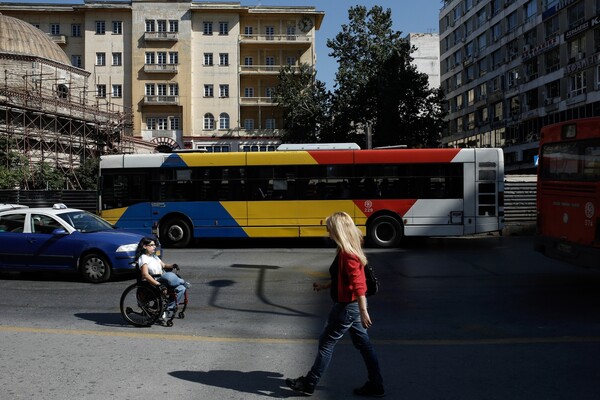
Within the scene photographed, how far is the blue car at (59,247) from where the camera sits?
36.4 ft

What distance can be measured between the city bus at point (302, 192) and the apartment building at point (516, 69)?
26461mm

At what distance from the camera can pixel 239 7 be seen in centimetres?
6331

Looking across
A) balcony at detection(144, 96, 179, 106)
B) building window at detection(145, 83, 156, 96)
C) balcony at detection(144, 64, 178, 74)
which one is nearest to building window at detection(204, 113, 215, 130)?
balcony at detection(144, 96, 179, 106)

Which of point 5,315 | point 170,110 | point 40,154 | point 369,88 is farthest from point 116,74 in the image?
point 5,315

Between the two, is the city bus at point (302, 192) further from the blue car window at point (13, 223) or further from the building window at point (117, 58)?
the building window at point (117, 58)

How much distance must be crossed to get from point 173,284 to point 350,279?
358 centimetres

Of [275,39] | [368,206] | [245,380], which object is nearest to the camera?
[245,380]

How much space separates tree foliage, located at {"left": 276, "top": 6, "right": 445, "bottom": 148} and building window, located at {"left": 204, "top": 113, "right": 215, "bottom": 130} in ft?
60.8

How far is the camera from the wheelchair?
7488 millimetres

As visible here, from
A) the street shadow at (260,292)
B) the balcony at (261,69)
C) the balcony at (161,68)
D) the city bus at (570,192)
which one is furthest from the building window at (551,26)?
the street shadow at (260,292)

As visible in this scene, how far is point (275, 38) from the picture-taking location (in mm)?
64812

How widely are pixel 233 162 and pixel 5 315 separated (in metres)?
10.0

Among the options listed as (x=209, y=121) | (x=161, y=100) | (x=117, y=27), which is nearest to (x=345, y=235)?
(x=161, y=100)

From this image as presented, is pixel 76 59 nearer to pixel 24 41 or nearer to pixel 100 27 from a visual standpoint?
pixel 100 27
